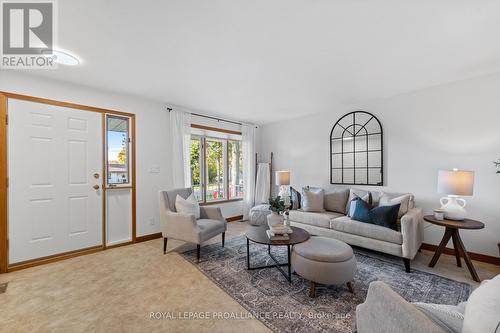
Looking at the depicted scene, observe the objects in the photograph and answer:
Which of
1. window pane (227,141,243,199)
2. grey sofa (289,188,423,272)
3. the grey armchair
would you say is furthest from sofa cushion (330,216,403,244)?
window pane (227,141,243,199)

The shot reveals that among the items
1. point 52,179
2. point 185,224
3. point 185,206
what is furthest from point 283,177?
point 52,179

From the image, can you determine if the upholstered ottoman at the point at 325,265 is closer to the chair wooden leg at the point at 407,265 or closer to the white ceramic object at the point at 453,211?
the chair wooden leg at the point at 407,265

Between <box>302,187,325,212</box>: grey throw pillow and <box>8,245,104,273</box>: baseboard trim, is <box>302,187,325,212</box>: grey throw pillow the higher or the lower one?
the higher one

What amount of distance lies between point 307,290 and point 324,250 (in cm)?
44

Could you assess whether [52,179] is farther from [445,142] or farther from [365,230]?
[445,142]

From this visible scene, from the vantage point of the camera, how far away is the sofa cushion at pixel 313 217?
3.26m

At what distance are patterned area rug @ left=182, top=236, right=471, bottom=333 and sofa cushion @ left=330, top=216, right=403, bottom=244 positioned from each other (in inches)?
13.4

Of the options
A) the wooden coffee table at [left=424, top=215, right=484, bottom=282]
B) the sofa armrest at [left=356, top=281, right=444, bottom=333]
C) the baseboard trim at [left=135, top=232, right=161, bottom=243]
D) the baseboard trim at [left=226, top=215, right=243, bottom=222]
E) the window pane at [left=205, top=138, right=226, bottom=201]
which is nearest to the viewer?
the sofa armrest at [left=356, top=281, right=444, bottom=333]

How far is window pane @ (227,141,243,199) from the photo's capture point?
16.6 feet

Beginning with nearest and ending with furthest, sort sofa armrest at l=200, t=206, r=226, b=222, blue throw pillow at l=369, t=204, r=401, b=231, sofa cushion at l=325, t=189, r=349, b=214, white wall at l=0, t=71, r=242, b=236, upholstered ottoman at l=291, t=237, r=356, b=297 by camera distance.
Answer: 1. upholstered ottoman at l=291, t=237, r=356, b=297
2. blue throw pillow at l=369, t=204, r=401, b=231
3. white wall at l=0, t=71, r=242, b=236
4. sofa armrest at l=200, t=206, r=226, b=222
5. sofa cushion at l=325, t=189, r=349, b=214

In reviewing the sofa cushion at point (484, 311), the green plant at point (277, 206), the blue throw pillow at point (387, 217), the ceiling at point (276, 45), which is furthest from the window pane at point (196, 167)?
the sofa cushion at point (484, 311)

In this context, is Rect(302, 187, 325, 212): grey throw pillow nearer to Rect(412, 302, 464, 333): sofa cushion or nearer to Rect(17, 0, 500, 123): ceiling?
Rect(17, 0, 500, 123): ceiling

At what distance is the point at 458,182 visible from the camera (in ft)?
8.02

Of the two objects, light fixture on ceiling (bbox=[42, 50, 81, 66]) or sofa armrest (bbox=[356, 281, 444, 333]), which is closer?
sofa armrest (bbox=[356, 281, 444, 333])
